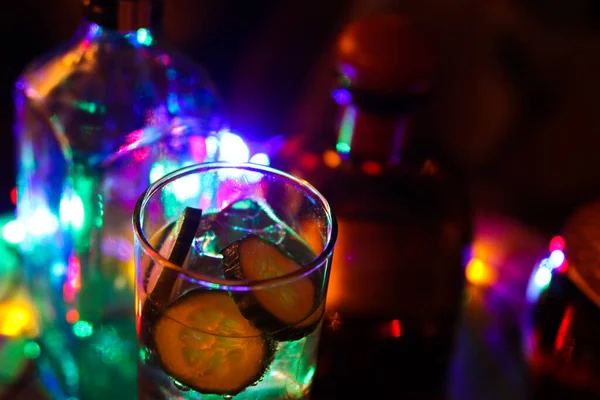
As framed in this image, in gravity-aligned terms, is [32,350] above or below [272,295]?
below

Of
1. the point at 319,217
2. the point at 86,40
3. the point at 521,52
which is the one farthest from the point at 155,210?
the point at 521,52

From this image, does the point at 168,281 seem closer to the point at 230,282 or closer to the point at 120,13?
the point at 230,282

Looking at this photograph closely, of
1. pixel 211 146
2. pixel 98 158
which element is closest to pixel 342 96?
pixel 211 146

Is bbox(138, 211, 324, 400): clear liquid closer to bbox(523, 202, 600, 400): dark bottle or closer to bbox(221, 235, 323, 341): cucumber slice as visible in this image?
bbox(221, 235, 323, 341): cucumber slice

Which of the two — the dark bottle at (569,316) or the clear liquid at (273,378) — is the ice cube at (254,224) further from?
the dark bottle at (569,316)

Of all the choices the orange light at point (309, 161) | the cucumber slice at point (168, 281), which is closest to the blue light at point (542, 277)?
the orange light at point (309, 161)
